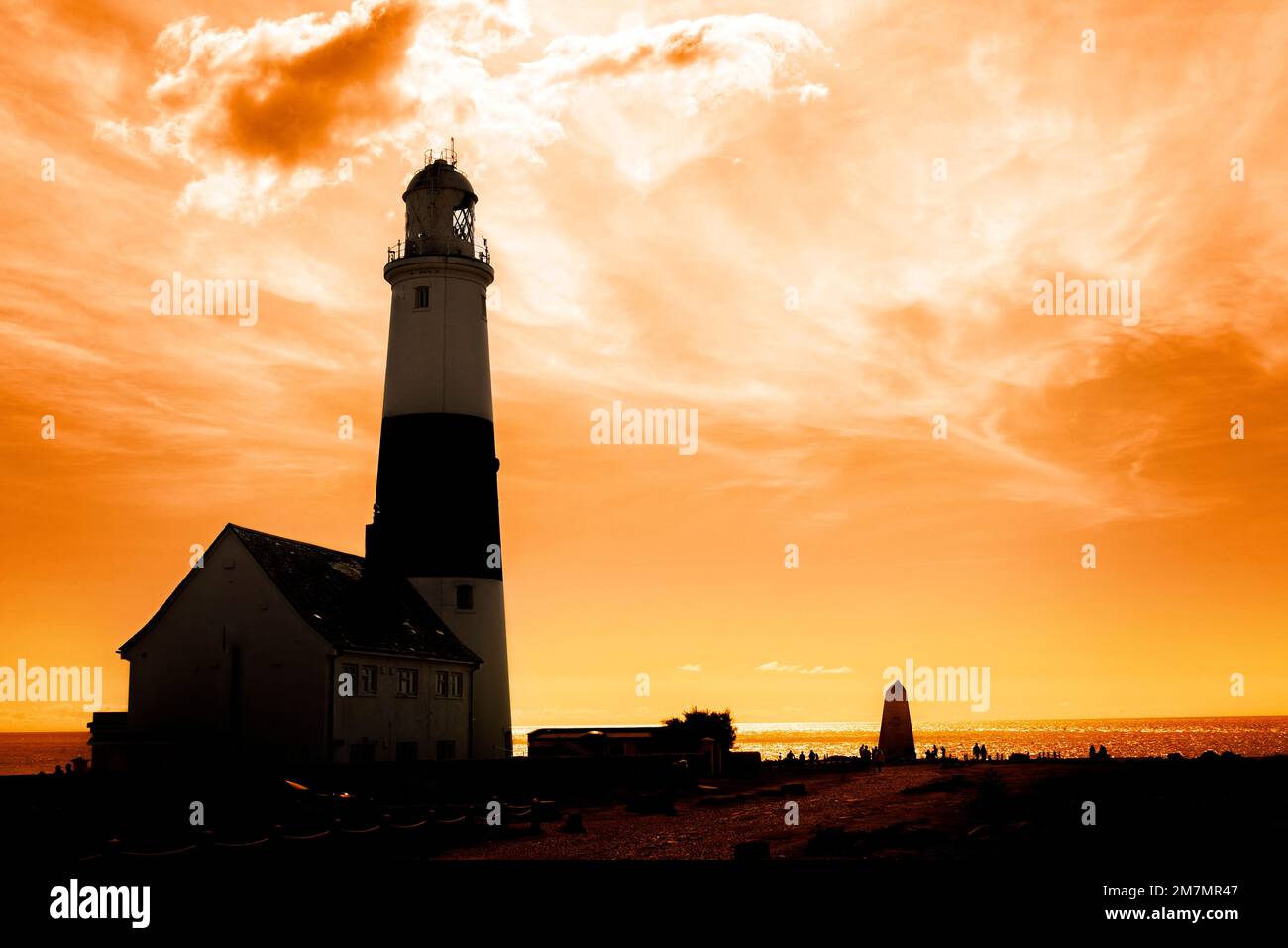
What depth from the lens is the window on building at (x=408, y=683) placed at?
4681cm

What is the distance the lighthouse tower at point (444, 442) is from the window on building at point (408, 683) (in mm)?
4519

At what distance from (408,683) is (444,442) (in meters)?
10.0

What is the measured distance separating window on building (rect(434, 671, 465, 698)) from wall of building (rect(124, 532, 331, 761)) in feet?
25.2

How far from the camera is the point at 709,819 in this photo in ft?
126

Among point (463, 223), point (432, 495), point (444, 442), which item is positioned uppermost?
point (463, 223)

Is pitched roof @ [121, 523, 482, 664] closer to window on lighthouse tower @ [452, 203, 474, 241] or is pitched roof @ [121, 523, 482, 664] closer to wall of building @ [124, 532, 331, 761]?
wall of building @ [124, 532, 331, 761]

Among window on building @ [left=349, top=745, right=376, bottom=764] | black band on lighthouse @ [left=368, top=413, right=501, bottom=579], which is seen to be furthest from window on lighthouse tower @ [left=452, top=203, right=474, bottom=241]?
window on building @ [left=349, top=745, right=376, bottom=764]

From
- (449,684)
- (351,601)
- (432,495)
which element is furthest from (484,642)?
(351,601)

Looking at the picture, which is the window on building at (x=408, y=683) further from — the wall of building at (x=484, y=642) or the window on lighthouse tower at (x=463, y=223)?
the window on lighthouse tower at (x=463, y=223)

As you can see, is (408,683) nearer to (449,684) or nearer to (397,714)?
(397,714)

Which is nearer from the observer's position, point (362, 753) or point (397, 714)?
point (362, 753)

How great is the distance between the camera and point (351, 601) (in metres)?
47.2
